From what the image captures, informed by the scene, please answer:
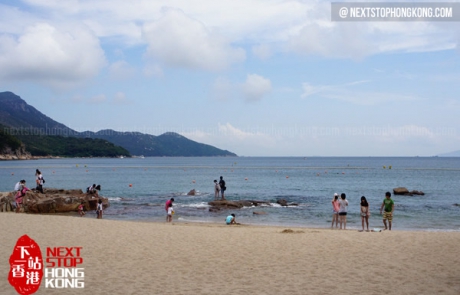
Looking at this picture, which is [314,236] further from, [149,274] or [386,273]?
[149,274]

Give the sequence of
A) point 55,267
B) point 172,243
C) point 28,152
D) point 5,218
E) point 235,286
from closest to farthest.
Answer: point 235,286 → point 55,267 → point 172,243 → point 5,218 → point 28,152

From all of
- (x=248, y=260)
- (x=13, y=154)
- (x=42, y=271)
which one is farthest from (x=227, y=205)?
(x=13, y=154)

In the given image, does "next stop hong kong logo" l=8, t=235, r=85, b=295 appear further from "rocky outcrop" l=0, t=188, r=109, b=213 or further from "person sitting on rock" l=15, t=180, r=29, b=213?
"rocky outcrop" l=0, t=188, r=109, b=213

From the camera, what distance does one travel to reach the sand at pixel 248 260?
9.23 m

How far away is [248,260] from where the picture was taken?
39.5 feet

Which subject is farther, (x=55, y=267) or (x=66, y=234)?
(x=66, y=234)

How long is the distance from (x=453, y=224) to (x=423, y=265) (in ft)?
54.0

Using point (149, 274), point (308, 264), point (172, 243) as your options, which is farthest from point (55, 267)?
point (308, 264)

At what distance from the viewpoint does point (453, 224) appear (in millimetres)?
25031

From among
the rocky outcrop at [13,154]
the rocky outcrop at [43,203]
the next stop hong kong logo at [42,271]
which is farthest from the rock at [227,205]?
the rocky outcrop at [13,154]

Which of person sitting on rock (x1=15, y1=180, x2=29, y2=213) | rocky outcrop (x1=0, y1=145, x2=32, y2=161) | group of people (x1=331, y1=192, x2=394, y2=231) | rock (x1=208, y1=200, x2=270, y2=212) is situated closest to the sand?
group of people (x1=331, y1=192, x2=394, y2=231)

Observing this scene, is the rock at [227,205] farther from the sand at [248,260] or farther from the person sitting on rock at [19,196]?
the sand at [248,260]

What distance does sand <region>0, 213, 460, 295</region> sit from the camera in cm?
923

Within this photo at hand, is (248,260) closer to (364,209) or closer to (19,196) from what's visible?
(364,209)
